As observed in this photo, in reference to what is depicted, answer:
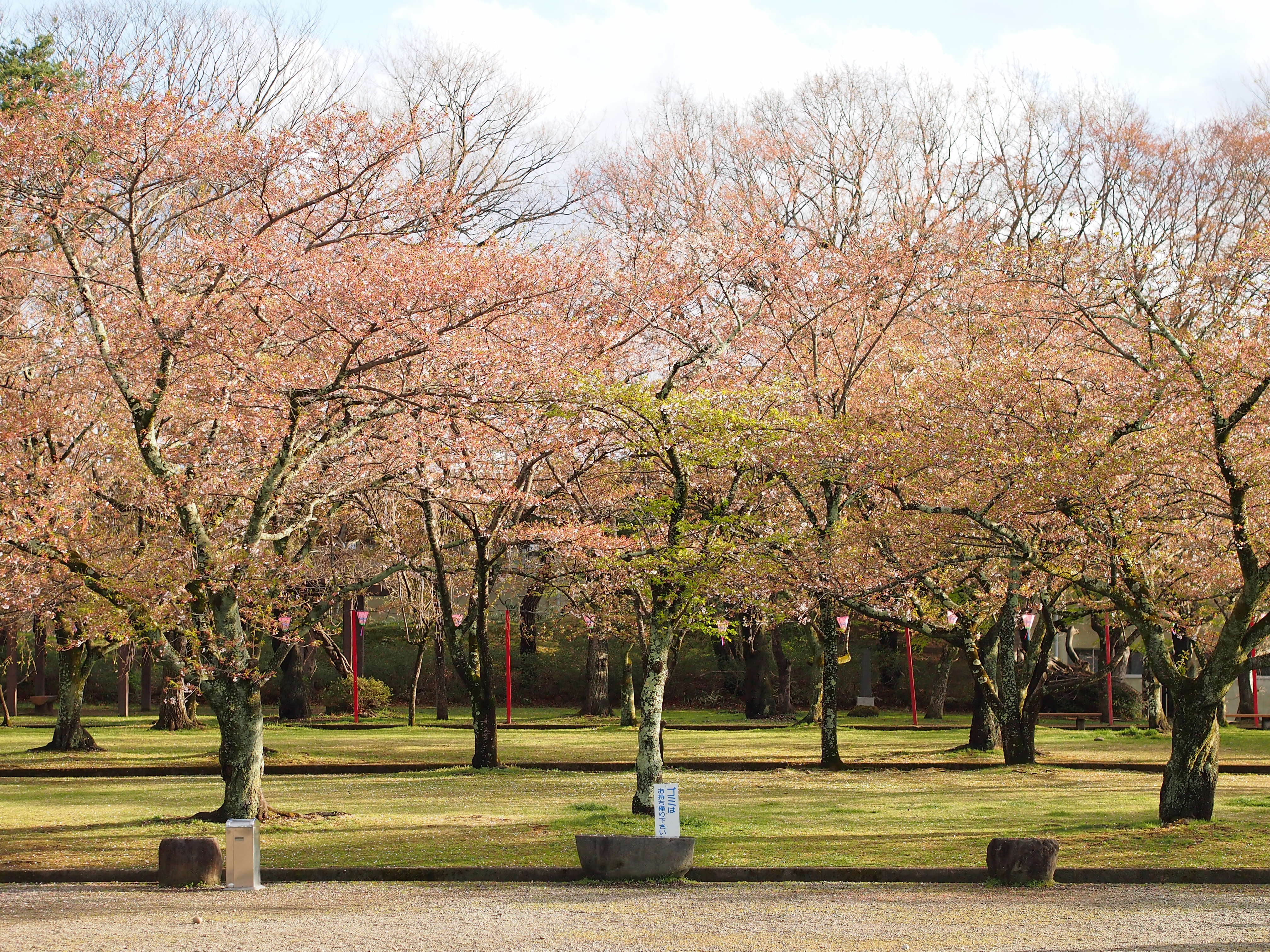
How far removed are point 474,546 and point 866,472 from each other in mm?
14665

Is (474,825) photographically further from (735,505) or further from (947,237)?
(947,237)

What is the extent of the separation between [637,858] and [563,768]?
1136cm

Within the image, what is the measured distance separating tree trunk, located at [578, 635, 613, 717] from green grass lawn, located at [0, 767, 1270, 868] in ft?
55.1

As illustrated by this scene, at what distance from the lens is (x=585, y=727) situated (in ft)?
109

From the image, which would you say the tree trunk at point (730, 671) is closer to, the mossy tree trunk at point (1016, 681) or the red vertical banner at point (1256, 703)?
the red vertical banner at point (1256, 703)

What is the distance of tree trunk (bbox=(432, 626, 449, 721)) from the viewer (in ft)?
119

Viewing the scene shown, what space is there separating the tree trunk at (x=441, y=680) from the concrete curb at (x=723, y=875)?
2396 centimetres

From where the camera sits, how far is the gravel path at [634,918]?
8.13 metres

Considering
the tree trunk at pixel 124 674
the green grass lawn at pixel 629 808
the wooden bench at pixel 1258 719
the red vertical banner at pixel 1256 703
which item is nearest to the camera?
the green grass lawn at pixel 629 808

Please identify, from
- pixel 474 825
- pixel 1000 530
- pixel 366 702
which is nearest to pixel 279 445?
pixel 474 825

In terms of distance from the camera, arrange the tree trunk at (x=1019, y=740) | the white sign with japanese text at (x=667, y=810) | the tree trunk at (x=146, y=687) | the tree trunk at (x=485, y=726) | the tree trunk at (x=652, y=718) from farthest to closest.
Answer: the tree trunk at (x=146, y=687) → the tree trunk at (x=1019, y=740) → the tree trunk at (x=485, y=726) → the tree trunk at (x=652, y=718) → the white sign with japanese text at (x=667, y=810)

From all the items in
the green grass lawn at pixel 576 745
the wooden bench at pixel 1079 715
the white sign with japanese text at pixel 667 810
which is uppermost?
the white sign with japanese text at pixel 667 810

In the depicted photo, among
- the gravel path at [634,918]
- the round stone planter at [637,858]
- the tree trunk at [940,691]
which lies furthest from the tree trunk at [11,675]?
the round stone planter at [637,858]

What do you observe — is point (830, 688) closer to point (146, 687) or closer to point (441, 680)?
point (441, 680)
